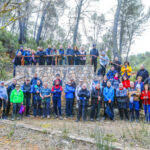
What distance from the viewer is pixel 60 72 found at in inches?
438

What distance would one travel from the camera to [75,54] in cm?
1093

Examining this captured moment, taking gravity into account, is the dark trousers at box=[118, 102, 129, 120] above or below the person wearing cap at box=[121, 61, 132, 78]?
below

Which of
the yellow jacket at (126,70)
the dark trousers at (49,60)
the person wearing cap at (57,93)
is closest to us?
the person wearing cap at (57,93)

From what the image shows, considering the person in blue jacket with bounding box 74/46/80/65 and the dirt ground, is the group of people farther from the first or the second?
the person in blue jacket with bounding box 74/46/80/65

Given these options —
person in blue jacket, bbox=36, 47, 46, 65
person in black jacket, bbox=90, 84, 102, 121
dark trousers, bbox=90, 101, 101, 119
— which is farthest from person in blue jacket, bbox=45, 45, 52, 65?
dark trousers, bbox=90, 101, 101, 119

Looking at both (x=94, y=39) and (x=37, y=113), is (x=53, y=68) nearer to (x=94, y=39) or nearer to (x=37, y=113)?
(x=37, y=113)

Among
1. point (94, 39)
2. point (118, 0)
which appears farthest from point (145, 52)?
point (118, 0)

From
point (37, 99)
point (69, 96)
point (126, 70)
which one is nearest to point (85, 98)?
point (69, 96)

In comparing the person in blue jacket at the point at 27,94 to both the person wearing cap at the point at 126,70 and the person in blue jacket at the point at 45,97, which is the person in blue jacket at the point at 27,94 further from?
the person wearing cap at the point at 126,70

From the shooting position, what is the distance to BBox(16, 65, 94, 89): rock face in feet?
36.0

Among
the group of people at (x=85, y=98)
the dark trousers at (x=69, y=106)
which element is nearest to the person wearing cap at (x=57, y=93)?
the group of people at (x=85, y=98)

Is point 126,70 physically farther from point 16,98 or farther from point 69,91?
point 16,98

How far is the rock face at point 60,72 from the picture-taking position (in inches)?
431

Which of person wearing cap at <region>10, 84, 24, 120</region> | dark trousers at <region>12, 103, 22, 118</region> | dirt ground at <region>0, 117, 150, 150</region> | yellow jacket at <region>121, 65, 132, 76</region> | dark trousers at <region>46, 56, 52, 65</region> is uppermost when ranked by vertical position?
dark trousers at <region>46, 56, 52, 65</region>
